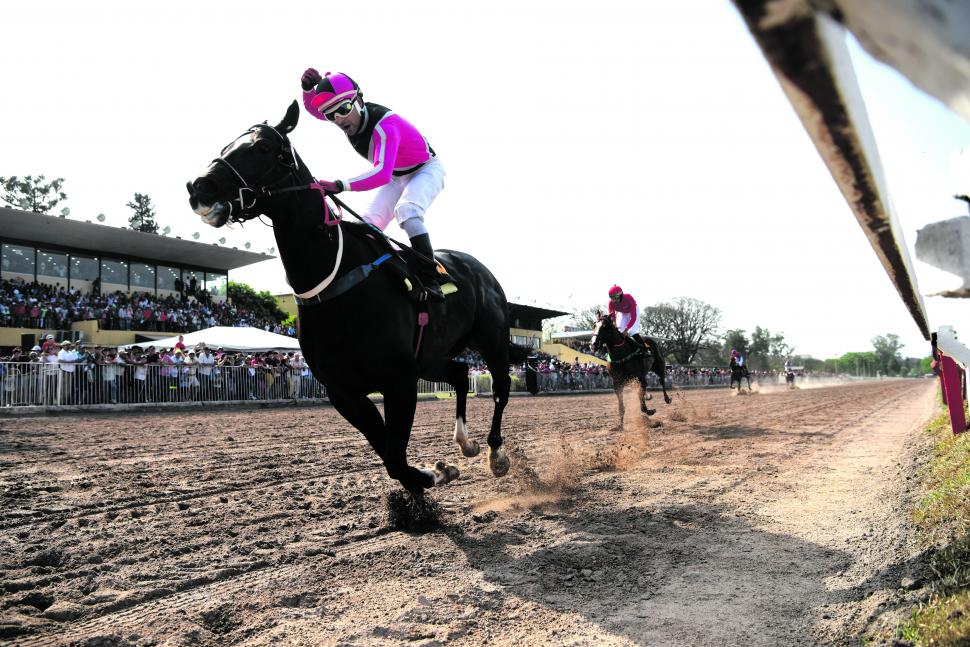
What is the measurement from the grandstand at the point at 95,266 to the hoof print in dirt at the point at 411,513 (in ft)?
86.6

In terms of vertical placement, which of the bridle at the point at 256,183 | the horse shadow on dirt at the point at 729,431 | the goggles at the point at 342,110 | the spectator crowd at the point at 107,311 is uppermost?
the spectator crowd at the point at 107,311

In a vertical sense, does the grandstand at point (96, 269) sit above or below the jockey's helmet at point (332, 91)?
above

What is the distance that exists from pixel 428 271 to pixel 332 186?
3.26 feet

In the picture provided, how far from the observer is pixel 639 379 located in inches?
Result: 466

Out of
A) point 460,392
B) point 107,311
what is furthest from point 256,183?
point 107,311

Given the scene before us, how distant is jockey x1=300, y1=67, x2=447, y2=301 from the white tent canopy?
18525 millimetres

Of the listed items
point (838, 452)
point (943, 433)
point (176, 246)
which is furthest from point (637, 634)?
point (176, 246)

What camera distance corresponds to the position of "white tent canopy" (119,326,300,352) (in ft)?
71.9

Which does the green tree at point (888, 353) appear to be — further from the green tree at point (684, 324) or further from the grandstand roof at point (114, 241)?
the grandstand roof at point (114, 241)

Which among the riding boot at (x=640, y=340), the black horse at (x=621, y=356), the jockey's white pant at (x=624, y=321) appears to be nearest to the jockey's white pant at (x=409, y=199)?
the black horse at (x=621, y=356)

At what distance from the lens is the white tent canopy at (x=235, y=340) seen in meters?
21.9

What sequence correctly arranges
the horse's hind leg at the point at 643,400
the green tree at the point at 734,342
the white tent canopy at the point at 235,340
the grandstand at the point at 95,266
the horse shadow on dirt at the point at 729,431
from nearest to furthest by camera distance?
the horse shadow on dirt at the point at 729,431 → the horse's hind leg at the point at 643,400 → the white tent canopy at the point at 235,340 → the grandstand at the point at 95,266 → the green tree at the point at 734,342

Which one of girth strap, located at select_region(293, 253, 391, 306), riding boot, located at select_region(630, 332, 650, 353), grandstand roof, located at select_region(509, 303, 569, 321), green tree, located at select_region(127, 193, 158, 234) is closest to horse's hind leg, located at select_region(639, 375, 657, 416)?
riding boot, located at select_region(630, 332, 650, 353)

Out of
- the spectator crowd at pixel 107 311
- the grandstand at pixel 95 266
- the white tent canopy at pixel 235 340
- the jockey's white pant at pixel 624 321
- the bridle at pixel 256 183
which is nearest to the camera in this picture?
the bridle at pixel 256 183
